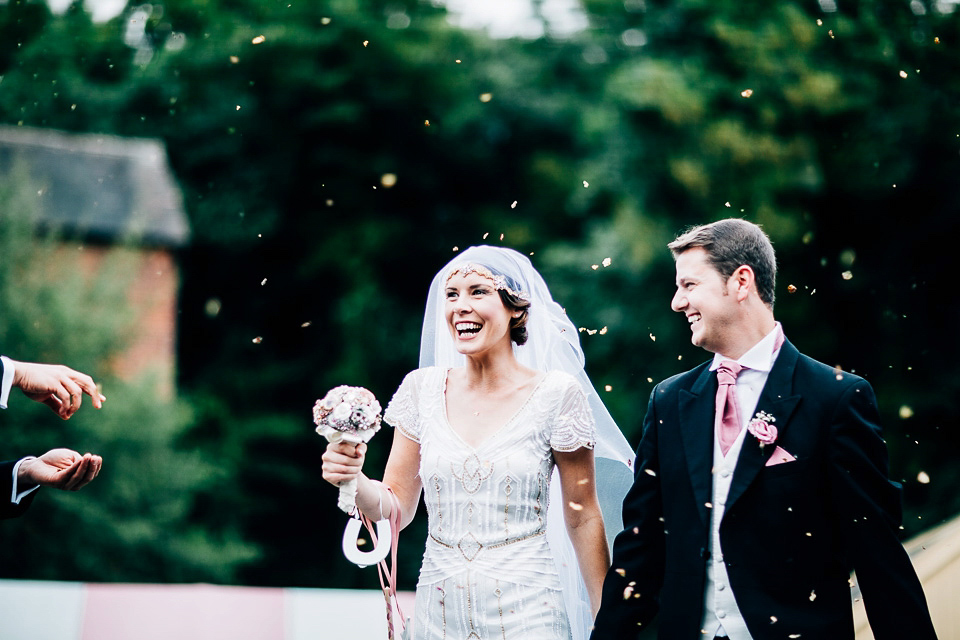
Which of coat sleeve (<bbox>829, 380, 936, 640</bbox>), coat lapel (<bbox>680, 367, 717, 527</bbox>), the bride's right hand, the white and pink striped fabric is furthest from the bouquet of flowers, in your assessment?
the white and pink striped fabric

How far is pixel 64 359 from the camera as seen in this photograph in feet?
32.7

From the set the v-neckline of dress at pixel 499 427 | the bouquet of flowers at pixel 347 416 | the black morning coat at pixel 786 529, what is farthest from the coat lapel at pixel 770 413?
the bouquet of flowers at pixel 347 416

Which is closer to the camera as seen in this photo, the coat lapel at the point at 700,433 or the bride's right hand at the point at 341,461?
the coat lapel at the point at 700,433

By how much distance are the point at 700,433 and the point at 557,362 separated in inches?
34.7

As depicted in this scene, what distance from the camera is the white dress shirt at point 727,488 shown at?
8.49 ft

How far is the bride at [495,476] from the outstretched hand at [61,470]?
35.3 inches

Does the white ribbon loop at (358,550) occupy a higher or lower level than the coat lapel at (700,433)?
lower

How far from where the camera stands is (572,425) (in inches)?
122

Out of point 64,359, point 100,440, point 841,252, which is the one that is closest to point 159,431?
point 100,440

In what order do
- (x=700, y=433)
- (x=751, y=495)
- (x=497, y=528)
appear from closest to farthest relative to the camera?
(x=751, y=495), (x=700, y=433), (x=497, y=528)

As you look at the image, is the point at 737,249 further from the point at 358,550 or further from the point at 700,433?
the point at 358,550

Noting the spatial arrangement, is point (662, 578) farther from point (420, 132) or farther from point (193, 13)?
point (193, 13)

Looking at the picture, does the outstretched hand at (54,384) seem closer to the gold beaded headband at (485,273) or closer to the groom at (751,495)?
the gold beaded headband at (485,273)

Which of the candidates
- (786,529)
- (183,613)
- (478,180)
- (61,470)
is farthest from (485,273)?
(478,180)
